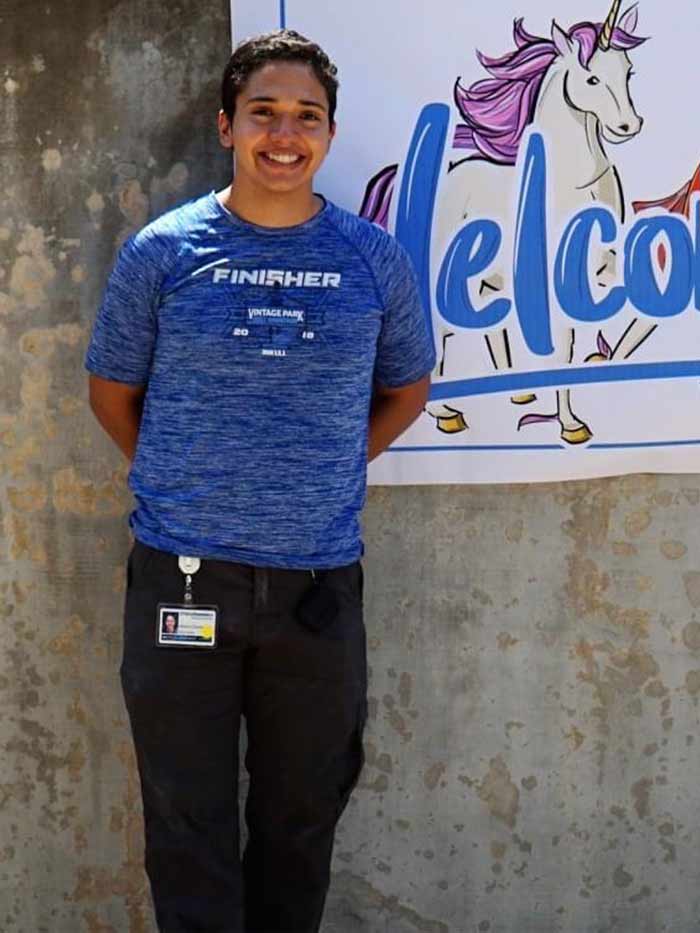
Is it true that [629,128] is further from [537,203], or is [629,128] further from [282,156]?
[282,156]

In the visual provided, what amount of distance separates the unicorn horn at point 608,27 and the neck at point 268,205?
3.05 feet

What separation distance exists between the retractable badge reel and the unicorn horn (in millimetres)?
1617

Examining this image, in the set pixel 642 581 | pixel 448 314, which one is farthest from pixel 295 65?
pixel 642 581

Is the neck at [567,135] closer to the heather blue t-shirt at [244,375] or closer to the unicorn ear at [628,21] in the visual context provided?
the unicorn ear at [628,21]

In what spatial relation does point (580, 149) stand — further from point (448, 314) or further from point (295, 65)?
point (295, 65)

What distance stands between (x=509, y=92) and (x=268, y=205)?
0.82 metres

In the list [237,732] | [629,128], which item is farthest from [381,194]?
[237,732]

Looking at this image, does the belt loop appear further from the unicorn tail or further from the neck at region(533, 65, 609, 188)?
the neck at region(533, 65, 609, 188)

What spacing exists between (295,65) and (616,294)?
101 cm

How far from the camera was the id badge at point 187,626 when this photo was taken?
2.54m

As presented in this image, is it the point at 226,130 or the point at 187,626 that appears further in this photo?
the point at 226,130

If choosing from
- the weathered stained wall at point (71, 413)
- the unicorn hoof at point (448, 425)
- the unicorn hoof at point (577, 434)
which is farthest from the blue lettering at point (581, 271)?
the weathered stained wall at point (71, 413)

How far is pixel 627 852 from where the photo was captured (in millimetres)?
3225

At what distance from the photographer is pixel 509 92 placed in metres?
3.06
